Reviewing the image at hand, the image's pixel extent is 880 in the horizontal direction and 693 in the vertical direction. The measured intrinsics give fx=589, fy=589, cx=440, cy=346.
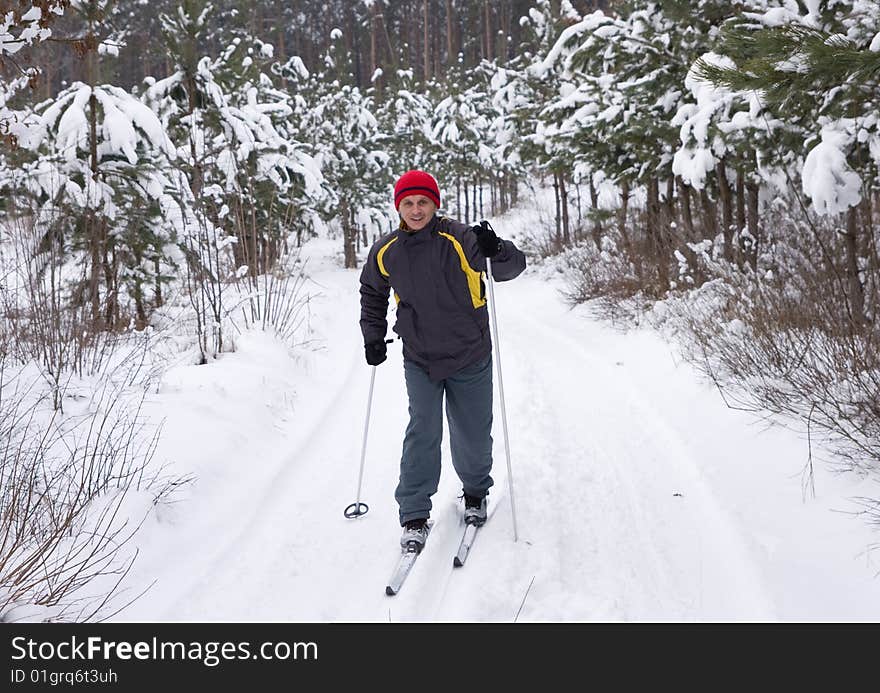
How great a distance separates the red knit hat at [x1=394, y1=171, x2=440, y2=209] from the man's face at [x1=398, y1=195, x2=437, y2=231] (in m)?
0.02

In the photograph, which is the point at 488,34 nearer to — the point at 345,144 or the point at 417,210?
the point at 345,144

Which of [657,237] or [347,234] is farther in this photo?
[347,234]

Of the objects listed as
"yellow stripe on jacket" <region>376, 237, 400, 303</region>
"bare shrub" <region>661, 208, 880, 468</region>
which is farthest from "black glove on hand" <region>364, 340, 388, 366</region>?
"bare shrub" <region>661, 208, 880, 468</region>

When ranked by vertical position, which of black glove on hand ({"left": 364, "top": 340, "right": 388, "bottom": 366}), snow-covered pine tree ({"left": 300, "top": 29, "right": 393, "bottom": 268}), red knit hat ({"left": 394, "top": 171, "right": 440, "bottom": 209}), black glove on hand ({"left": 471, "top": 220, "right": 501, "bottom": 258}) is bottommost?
black glove on hand ({"left": 364, "top": 340, "right": 388, "bottom": 366})

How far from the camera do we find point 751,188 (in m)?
7.53

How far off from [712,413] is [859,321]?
1268mm

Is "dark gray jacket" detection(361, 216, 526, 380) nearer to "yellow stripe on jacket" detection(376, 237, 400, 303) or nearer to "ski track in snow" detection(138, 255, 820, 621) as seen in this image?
"yellow stripe on jacket" detection(376, 237, 400, 303)

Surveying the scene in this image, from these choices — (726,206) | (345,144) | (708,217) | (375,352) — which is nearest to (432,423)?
(375,352)

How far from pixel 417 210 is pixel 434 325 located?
25.8 inches

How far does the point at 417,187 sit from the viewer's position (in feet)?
10.8

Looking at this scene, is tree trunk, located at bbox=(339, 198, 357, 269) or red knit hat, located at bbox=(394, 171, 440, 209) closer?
red knit hat, located at bbox=(394, 171, 440, 209)

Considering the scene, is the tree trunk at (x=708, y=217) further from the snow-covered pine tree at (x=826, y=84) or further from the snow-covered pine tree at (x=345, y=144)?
the snow-covered pine tree at (x=345, y=144)

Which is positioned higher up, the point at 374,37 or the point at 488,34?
the point at 374,37

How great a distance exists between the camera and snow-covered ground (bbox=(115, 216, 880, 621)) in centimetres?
288
